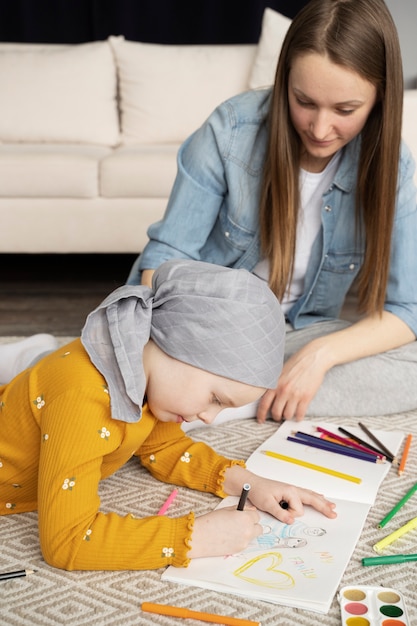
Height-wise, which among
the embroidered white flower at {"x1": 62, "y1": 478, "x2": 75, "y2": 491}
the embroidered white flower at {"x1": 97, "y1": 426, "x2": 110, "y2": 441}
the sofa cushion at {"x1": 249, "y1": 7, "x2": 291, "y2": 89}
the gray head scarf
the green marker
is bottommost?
the green marker

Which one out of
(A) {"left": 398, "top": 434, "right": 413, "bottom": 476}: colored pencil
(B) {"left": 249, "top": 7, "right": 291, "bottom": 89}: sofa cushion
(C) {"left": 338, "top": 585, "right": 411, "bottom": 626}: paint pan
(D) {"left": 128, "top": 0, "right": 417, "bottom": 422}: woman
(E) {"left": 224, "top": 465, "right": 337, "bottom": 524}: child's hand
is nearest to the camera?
(C) {"left": 338, "top": 585, "right": 411, "bottom": 626}: paint pan

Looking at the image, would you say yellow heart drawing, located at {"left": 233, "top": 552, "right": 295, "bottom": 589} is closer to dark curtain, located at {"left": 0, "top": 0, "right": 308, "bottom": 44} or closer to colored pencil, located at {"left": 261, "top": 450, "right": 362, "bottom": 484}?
colored pencil, located at {"left": 261, "top": 450, "right": 362, "bottom": 484}

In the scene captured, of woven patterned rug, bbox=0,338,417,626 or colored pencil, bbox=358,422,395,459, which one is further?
colored pencil, bbox=358,422,395,459

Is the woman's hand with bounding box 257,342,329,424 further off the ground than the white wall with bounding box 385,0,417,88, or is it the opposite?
the white wall with bounding box 385,0,417,88

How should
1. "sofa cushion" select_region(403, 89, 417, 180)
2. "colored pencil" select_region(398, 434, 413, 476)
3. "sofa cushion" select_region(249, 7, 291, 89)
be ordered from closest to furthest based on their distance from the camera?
"colored pencil" select_region(398, 434, 413, 476), "sofa cushion" select_region(403, 89, 417, 180), "sofa cushion" select_region(249, 7, 291, 89)

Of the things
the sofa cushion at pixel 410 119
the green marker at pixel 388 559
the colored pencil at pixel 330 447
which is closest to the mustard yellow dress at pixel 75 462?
the green marker at pixel 388 559

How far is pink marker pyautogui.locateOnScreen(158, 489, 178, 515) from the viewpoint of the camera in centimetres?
125

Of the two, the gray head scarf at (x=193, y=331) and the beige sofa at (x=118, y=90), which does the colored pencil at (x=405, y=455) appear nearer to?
the gray head scarf at (x=193, y=331)

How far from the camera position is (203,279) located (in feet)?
3.65

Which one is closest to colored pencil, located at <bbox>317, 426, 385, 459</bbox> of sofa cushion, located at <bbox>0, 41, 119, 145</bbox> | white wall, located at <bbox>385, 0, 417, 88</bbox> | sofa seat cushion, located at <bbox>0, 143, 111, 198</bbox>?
sofa seat cushion, located at <bbox>0, 143, 111, 198</bbox>

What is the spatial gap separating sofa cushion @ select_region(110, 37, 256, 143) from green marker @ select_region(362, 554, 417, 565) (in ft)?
7.73

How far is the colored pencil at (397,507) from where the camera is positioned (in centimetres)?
122

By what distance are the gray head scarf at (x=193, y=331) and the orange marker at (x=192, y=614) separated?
0.25 m

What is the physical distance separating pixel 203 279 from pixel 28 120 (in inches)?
90.8
